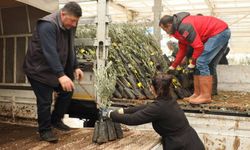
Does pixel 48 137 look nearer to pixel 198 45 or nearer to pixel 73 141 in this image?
pixel 73 141

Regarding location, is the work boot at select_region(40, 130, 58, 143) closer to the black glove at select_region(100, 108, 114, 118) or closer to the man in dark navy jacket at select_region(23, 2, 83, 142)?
the man in dark navy jacket at select_region(23, 2, 83, 142)

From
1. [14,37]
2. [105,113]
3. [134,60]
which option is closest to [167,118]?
[105,113]

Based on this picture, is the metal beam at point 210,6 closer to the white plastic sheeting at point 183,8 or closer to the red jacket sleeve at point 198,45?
the white plastic sheeting at point 183,8

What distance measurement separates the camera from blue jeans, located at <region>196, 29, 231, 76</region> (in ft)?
14.9

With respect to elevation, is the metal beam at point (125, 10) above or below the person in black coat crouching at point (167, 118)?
above

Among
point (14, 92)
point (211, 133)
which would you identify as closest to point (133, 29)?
point (14, 92)

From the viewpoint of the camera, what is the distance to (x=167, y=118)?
3299mm

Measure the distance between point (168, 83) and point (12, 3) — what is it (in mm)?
2782

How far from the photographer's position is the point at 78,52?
501 cm

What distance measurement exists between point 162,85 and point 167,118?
1.12ft

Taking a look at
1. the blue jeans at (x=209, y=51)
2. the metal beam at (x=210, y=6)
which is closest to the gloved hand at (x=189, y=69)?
the blue jeans at (x=209, y=51)

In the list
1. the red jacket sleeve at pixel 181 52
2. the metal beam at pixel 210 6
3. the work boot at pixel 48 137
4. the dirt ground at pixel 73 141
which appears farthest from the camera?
the metal beam at pixel 210 6

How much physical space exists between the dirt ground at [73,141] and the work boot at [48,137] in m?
0.05

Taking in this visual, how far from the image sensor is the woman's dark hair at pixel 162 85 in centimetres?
328
